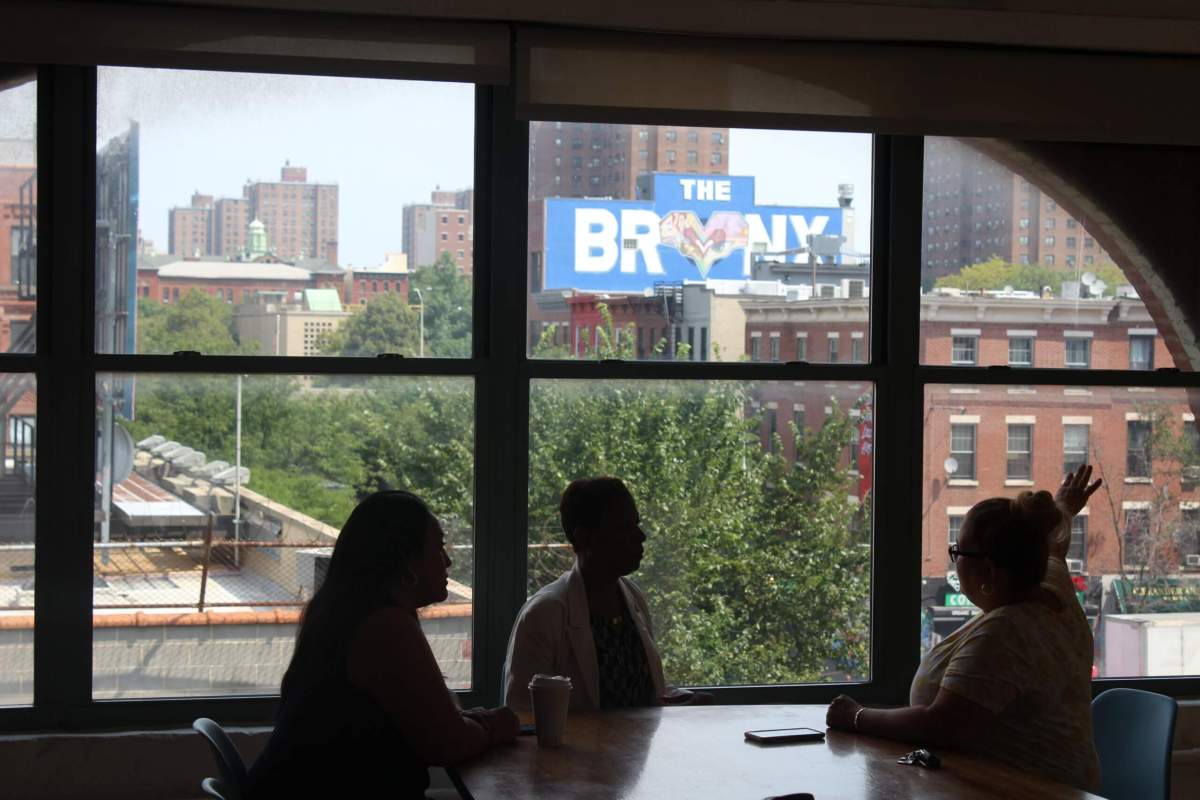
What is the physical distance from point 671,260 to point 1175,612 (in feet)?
7.23

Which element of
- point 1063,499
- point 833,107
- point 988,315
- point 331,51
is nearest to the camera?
point 1063,499

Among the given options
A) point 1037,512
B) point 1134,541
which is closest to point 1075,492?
point 1037,512

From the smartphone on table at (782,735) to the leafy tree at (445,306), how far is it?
166 cm

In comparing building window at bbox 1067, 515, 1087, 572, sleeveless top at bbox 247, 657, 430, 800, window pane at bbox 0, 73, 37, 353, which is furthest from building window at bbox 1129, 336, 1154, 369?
window pane at bbox 0, 73, 37, 353

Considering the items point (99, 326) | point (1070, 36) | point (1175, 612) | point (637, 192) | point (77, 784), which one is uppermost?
point (1070, 36)

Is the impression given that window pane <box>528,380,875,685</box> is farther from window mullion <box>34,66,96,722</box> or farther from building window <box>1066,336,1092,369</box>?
window mullion <box>34,66,96,722</box>

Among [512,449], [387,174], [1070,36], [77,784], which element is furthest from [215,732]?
[1070,36]

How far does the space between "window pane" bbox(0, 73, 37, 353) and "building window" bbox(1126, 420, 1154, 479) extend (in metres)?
3.64

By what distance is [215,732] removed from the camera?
2627 mm

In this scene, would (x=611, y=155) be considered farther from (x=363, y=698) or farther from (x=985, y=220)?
(x=363, y=698)

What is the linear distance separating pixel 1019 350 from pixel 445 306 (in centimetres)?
198

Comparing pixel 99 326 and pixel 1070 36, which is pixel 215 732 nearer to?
pixel 99 326

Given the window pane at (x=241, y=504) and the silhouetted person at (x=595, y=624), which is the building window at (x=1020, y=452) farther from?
the window pane at (x=241, y=504)

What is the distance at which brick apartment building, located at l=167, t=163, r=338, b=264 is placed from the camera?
3854 millimetres
